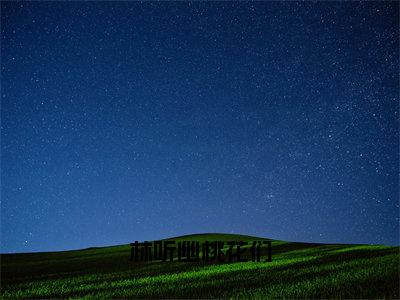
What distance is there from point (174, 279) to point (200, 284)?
9.49ft

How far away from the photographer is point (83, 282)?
73.5ft

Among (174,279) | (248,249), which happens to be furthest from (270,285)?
(248,249)

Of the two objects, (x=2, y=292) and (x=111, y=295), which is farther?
(x=2, y=292)

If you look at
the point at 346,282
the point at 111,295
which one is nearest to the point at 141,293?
the point at 111,295

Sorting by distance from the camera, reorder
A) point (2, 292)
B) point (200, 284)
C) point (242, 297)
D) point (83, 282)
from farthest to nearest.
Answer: point (83, 282)
point (2, 292)
point (200, 284)
point (242, 297)

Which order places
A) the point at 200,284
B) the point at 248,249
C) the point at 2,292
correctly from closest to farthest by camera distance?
1. the point at 200,284
2. the point at 2,292
3. the point at 248,249

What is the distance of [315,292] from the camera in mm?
14031

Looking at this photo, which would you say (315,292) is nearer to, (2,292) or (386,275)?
(386,275)

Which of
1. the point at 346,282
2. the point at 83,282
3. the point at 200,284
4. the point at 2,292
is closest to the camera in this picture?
the point at 346,282

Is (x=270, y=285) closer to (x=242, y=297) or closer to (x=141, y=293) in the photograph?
(x=242, y=297)

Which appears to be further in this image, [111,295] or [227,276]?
[227,276]

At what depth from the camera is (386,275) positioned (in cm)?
1680

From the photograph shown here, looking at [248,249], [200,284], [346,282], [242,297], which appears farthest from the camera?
[248,249]

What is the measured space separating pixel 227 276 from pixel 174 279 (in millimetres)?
2253
